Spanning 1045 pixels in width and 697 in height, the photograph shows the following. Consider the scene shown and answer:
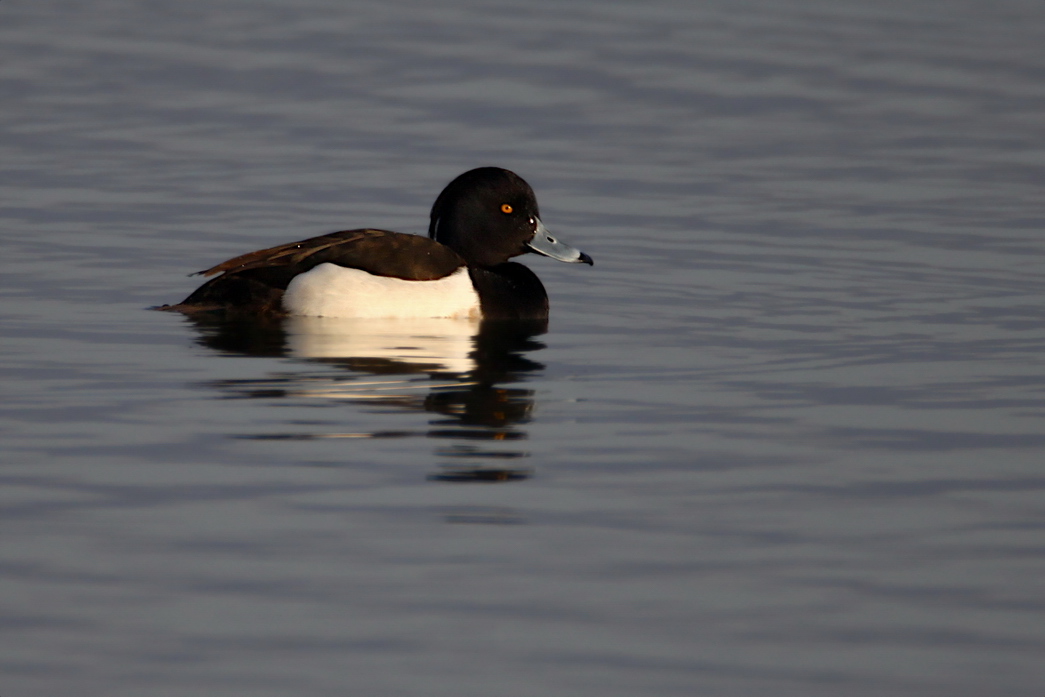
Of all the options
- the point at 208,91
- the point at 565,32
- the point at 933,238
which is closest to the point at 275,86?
the point at 208,91

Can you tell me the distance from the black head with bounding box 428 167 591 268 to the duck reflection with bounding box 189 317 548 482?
0.71 metres

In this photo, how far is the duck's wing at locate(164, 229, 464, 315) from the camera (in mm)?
10266

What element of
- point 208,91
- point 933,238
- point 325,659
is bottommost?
point 325,659

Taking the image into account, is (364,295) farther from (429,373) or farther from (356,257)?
(429,373)

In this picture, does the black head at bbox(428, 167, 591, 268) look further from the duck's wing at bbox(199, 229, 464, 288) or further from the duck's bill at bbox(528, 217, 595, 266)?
the duck's wing at bbox(199, 229, 464, 288)

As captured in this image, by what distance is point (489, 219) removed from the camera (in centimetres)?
1101

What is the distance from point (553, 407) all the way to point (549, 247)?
334cm

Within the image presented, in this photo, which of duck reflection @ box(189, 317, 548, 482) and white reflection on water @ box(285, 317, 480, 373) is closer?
duck reflection @ box(189, 317, 548, 482)

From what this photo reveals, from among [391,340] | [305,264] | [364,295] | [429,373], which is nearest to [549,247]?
[364,295]

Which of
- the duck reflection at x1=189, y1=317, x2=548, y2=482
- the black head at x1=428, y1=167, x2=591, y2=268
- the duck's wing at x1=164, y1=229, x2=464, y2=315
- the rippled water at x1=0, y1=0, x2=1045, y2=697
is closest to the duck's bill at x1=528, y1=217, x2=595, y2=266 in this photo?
the black head at x1=428, y1=167, x2=591, y2=268

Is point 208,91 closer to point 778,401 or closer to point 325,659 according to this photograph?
point 778,401

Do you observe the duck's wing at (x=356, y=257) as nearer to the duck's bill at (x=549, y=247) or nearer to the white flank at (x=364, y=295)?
the white flank at (x=364, y=295)

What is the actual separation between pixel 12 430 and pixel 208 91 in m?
11.9

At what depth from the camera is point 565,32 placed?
884 inches
